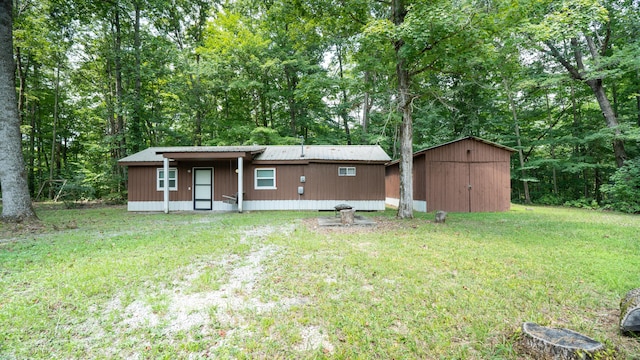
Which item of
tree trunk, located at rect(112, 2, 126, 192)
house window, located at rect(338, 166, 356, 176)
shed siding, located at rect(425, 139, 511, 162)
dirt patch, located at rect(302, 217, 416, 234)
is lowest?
dirt patch, located at rect(302, 217, 416, 234)

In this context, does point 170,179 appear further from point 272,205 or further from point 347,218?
point 347,218

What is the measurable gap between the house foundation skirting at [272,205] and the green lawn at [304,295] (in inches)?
240

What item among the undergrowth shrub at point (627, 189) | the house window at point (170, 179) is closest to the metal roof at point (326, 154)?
the house window at point (170, 179)

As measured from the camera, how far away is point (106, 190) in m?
16.2

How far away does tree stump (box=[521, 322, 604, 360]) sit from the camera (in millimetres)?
1896

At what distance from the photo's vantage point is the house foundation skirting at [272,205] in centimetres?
1210

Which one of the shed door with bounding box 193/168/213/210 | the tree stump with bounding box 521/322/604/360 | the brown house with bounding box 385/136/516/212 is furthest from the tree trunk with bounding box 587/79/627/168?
the shed door with bounding box 193/168/213/210

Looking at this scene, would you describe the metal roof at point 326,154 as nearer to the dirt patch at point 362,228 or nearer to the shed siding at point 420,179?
the shed siding at point 420,179

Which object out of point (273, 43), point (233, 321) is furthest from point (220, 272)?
point (273, 43)

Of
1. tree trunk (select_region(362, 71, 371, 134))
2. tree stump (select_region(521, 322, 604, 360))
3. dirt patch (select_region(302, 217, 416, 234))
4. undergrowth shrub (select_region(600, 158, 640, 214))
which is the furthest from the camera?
tree trunk (select_region(362, 71, 371, 134))

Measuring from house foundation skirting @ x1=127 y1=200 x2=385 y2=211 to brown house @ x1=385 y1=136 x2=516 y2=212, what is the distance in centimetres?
239

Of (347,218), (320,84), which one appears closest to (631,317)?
(347,218)

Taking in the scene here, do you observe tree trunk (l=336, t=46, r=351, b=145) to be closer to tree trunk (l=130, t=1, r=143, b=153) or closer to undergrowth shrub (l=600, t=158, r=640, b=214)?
tree trunk (l=130, t=1, r=143, b=153)

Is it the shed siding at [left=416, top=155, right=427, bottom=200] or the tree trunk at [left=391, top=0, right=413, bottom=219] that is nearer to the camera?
the tree trunk at [left=391, top=0, right=413, bottom=219]
